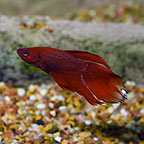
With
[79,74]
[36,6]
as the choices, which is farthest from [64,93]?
[36,6]

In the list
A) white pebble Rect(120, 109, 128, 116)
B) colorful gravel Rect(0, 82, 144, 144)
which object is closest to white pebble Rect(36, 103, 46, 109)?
colorful gravel Rect(0, 82, 144, 144)

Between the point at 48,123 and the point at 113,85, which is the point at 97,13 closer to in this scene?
the point at 48,123

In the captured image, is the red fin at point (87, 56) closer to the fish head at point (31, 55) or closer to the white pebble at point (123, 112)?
the fish head at point (31, 55)

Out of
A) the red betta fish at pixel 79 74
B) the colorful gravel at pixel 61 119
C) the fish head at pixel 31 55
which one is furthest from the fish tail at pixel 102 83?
the colorful gravel at pixel 61 119

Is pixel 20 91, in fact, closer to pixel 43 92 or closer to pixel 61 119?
pixel 43 92

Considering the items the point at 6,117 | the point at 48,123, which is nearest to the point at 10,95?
the point at 6,117

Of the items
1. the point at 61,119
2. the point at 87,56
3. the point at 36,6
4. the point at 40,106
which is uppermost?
the point at 36,6

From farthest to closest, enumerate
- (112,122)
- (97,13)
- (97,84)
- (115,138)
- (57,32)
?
(97,13) → (57,32) → (112,122) → (115,138) → (97,84)
